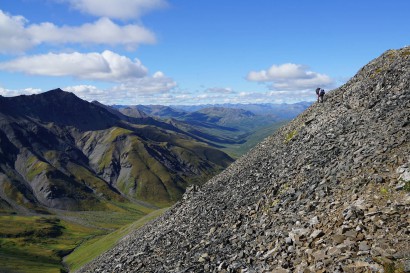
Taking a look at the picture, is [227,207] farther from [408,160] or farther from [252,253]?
[408,160]

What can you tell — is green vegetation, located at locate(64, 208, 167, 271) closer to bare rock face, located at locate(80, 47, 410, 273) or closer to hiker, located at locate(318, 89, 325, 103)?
hiker, located at locate(318, 89, 325, 103)

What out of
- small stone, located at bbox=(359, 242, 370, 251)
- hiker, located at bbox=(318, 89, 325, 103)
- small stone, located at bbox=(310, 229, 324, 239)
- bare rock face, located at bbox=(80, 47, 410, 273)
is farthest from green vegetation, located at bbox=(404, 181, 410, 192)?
hiker, located at bbox=(318, 89, 325, 103)

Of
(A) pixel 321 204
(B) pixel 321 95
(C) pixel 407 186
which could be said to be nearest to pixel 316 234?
(A) pixel 321 204

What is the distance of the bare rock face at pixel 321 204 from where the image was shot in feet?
65.1

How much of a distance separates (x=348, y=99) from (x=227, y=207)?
21.0 metres

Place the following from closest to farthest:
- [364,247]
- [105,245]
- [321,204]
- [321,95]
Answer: [364,247], [321,204], [321,95], [105,245]

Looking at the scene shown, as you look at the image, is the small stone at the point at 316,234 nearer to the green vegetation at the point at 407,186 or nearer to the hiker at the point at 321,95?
the green vegetation at the point at 407,186

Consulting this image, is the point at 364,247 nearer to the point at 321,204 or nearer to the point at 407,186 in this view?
the point at 407,186

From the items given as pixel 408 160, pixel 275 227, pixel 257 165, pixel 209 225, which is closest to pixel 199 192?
pixel 257 165

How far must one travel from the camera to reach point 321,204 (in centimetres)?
2583

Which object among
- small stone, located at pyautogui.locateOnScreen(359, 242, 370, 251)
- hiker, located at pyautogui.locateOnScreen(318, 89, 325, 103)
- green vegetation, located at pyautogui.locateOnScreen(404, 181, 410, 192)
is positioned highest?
hiker, located at pyautogui.locateOnScreen(318, 89, 325, 103)

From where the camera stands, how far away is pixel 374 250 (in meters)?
18.3

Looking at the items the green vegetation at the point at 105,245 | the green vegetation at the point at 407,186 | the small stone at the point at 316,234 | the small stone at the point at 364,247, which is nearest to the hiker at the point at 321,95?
the green vegetation at the point at 407,186

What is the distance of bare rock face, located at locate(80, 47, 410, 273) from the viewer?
65.1 feet
